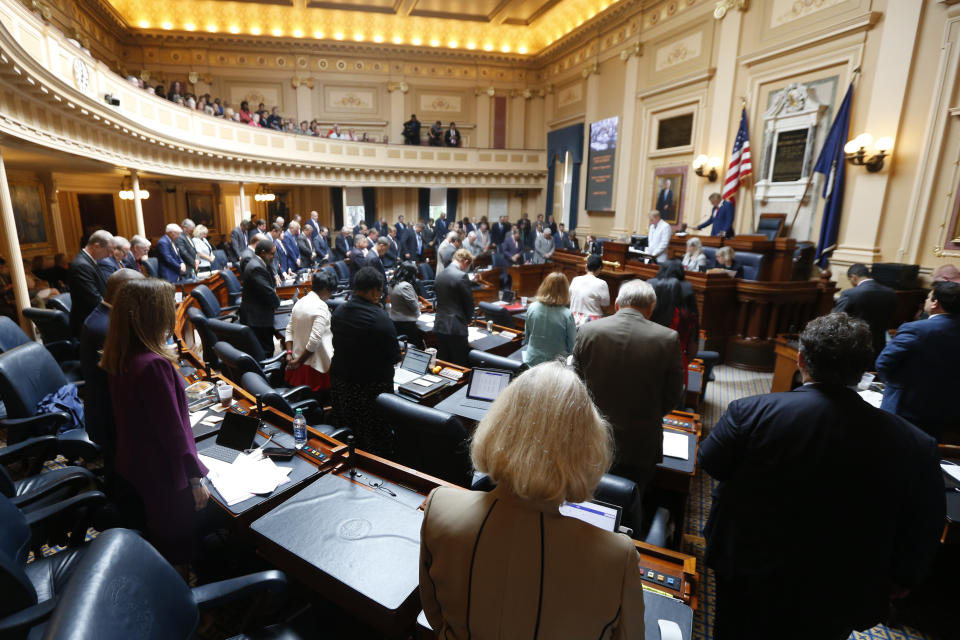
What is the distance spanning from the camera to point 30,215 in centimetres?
943

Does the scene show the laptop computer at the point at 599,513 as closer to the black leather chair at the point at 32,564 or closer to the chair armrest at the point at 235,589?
the chair armrest at the point at 235,589

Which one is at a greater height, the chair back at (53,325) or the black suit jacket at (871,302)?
the black suit jacket at (871,302)

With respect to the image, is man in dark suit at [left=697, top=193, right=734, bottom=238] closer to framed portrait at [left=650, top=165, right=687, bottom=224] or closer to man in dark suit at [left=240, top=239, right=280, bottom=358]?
framed portrait at [left=650, top=165, right=687, bottom=224]

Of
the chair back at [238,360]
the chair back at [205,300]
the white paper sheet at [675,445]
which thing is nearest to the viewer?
the white paper sheet at [675,445]

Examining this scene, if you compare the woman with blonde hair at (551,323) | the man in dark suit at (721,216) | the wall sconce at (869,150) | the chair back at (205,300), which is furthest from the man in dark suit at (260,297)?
the wall sconce at (869,150)

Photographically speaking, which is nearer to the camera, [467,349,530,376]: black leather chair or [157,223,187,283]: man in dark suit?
[467,349,530,376]: black leather chair

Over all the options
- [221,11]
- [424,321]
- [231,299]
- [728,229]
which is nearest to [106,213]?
[221,11]

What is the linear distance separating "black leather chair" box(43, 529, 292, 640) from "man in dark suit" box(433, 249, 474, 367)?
3.11m

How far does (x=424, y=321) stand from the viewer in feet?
17.1

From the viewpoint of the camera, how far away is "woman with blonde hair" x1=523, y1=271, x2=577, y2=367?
3361 mm

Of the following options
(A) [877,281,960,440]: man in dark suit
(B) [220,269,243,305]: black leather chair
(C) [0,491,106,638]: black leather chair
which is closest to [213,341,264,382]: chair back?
(C) [0,491,106,638]: black leather chair

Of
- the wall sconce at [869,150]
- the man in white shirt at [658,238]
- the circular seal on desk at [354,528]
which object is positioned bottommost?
the circular seal on desk at [354,528]

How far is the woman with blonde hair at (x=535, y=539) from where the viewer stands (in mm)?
929

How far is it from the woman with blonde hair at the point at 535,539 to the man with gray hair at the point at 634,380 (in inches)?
49.5
